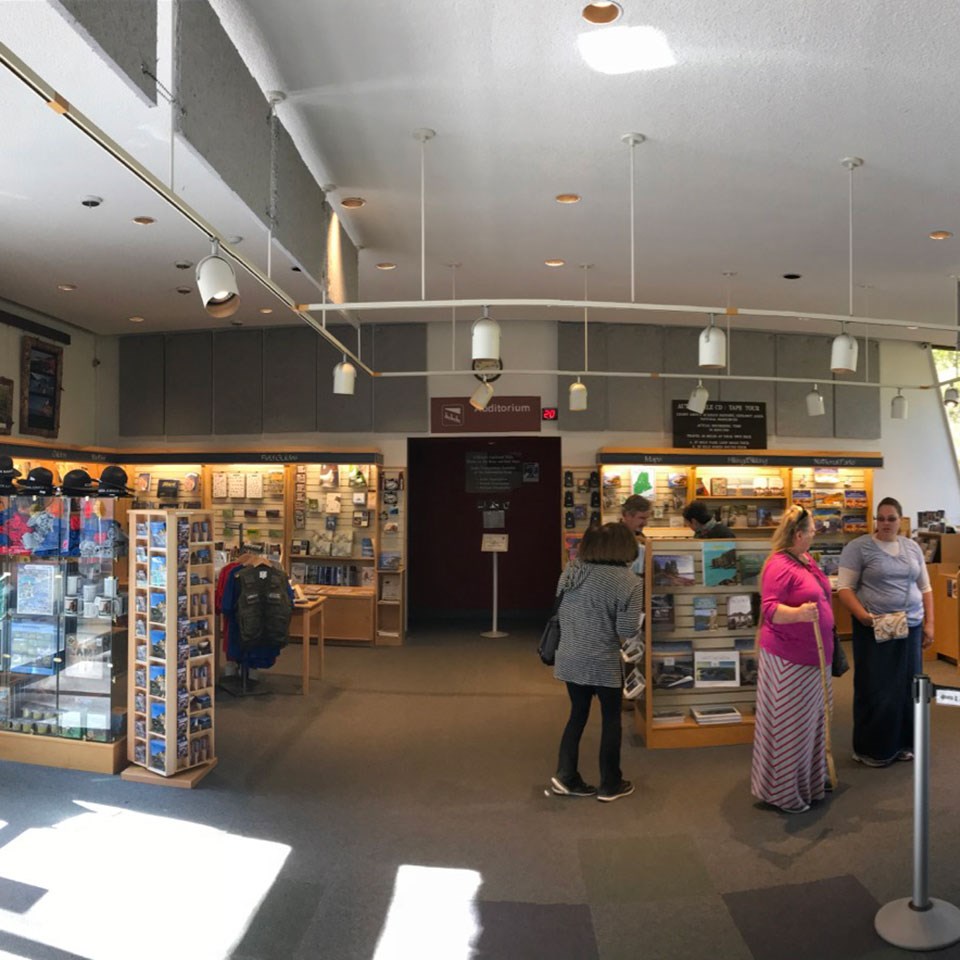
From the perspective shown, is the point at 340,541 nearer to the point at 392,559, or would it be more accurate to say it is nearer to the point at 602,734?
the point at 392,559

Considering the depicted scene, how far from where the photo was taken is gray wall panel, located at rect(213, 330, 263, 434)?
1024 cm

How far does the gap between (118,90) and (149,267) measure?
344 cm

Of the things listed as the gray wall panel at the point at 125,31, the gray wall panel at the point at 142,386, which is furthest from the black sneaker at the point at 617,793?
the gray wall panel at the point at 142,386

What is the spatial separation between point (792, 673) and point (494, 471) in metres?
6.98

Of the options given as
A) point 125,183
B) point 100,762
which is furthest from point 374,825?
point 125,183

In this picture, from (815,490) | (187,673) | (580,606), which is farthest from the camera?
(815,490)

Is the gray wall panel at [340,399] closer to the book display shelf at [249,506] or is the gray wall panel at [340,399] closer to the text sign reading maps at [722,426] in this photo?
the book display shelf at [249,506]

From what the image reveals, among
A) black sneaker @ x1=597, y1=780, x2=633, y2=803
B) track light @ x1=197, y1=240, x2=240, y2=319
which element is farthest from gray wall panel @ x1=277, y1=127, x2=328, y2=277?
black sneaker @ x1=597, y1=780, x2=633, y2=803

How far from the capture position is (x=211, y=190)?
5301 mm

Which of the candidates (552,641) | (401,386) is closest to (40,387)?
(401,386)

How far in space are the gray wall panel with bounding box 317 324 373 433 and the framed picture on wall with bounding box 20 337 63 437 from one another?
3079 millimetres

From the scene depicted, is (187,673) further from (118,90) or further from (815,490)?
(815,490)

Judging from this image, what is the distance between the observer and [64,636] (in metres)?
5.29

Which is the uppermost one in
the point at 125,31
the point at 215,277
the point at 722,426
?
the point at 125,31
